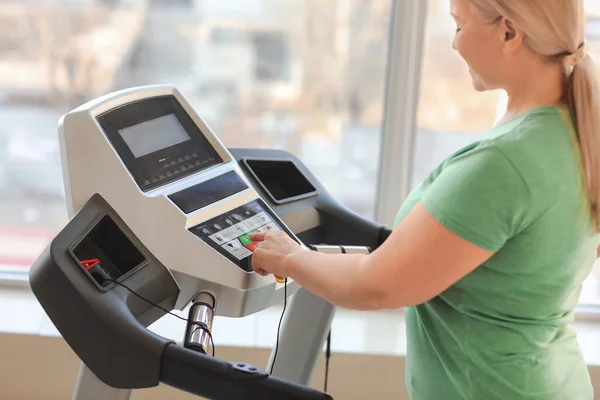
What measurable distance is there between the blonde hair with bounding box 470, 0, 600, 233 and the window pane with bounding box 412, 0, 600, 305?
948 mm

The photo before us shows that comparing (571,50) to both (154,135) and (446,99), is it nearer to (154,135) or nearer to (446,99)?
(154,135)

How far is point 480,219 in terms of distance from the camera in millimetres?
1022

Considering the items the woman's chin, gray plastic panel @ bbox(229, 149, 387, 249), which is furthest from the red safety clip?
the woman's chin

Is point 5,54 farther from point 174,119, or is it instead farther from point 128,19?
point 174,119

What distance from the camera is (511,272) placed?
44.4 inches

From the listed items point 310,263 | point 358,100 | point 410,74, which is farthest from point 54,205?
point 310,263

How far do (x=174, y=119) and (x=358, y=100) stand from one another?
3.00 ft

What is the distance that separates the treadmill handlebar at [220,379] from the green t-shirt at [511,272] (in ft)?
1.05

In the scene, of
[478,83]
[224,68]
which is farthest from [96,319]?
[224,68]

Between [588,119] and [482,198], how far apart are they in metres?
0.23

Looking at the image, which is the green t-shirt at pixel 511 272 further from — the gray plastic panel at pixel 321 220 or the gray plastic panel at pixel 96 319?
the gray plastic panel at pixel 96 319

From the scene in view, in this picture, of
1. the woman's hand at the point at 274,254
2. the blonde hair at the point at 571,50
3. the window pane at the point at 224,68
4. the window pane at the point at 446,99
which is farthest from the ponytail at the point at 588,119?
the window pane at the point at 224,68

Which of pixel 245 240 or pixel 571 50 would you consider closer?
pixel 571 50

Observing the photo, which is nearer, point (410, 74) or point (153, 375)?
point (153, 375)
